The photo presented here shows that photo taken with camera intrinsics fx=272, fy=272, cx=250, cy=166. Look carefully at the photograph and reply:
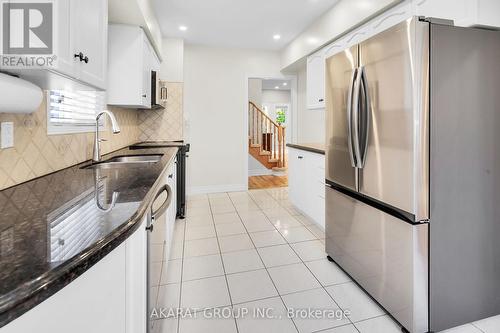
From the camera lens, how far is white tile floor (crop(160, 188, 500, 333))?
1602mm

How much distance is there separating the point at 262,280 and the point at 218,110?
11.5 ft

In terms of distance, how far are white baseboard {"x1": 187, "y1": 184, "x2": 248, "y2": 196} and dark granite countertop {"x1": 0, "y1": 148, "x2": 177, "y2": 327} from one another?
11.7 ft

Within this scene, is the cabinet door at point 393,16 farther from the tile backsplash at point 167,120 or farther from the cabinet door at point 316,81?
the tile backsplash at point 167,120

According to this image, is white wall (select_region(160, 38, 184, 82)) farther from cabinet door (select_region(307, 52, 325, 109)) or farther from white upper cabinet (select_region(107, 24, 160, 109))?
cabinet door (select_region(307, 52, 325, 109))

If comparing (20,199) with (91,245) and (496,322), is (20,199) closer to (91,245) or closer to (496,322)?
(91,245)

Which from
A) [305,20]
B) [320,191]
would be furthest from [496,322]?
[305,20]

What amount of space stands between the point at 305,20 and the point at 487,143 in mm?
2868

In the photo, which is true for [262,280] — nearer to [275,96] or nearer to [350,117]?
[350,117]

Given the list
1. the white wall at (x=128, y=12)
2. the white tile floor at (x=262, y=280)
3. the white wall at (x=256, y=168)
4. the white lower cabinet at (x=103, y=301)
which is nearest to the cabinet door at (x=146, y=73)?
the white wall at (x=128, y=12)

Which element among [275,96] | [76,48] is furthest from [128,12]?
[275,96]

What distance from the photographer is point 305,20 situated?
3.67 m

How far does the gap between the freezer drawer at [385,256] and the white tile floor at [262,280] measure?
0.41 ft

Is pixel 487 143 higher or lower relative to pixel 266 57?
lower

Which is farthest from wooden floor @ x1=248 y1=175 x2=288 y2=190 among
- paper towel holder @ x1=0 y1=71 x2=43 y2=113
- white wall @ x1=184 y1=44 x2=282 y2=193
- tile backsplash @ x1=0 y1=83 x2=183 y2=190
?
paper towel holder @ x1=0 y1=71 x2=43 y2=113
